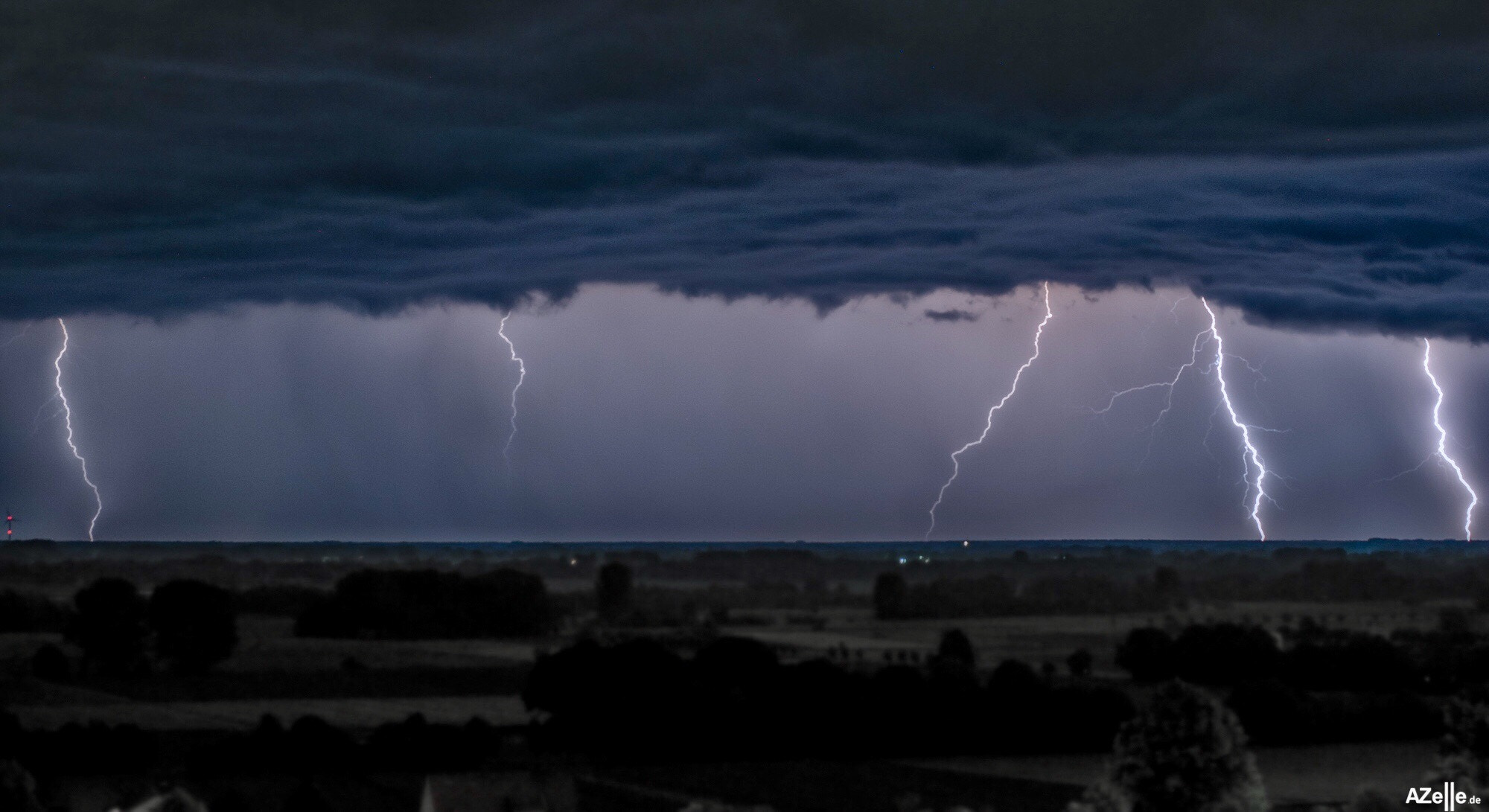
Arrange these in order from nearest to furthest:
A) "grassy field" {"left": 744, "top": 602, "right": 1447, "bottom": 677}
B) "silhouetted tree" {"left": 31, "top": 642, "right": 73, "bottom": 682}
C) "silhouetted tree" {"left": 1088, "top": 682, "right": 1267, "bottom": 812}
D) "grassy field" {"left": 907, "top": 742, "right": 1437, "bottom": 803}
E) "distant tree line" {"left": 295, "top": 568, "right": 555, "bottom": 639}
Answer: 1. "silhouetted tree" {"left": 1088, "top": 682, "right": 1267, "bottom": 812}
2. "grassy field" {"left": 907, "top": 742, "right": 1437, "bottom": 803}
3. "silhouetted tree" {"left": 31, "top": 642, "right": 73, "bottom": 682}
4. "grassy field" {"left": 744, "top": 602, "right": 1447, "bottom": 677}
5. "distant tree line" {"left": 295, "top": 568, "right": 555, "bottom": 639}

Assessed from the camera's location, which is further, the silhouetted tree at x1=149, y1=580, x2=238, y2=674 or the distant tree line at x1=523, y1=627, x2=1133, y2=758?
the silhouetted tree at x1=149, y1=580, x2=238, y2=674

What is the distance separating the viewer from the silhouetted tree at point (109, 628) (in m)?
70.9

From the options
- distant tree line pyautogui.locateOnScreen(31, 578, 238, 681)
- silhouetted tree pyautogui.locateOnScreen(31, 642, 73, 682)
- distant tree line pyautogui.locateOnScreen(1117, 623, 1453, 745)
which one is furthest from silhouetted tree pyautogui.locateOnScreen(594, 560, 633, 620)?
distant tree line pyautogui.locateOnScreen(1117, 623, 1453, 745)

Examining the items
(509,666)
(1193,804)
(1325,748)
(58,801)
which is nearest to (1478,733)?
(1193,804)

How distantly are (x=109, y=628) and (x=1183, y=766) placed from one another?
5576 cm

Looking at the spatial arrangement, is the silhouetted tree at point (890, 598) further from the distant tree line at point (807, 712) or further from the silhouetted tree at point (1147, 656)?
the distant tree line at point (807, 712)

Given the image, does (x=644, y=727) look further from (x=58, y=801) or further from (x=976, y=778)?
(x=58, y=801)

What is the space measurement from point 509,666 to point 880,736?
69.3 ft

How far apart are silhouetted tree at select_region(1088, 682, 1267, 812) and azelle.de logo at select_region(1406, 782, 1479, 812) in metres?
3.40

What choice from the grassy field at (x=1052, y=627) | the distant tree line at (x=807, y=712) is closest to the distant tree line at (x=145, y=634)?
the distant tree line at (x=807, y=712)

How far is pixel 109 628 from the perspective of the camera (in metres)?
75.1

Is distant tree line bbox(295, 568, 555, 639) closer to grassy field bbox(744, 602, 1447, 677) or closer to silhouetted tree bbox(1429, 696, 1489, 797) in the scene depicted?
grassy field bbox(744, 602, 1447, 677)

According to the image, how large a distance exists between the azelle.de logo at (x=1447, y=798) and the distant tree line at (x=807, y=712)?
652 inches

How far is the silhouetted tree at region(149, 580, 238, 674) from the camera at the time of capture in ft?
233
